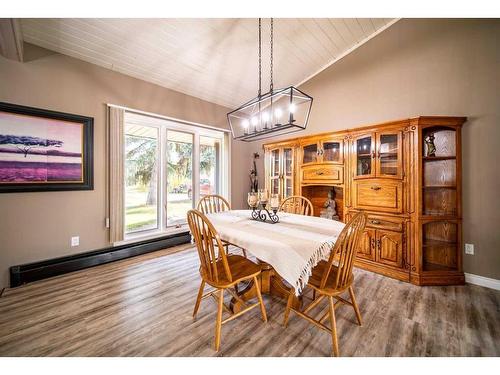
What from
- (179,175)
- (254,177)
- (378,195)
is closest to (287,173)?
(254,177)

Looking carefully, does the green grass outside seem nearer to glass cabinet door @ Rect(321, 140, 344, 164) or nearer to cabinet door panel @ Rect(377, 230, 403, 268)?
glass cabinet door @ Rect(321, 140, 344, 164)

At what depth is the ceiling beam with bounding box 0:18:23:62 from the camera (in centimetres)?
178

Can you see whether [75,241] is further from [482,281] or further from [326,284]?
[482,281]

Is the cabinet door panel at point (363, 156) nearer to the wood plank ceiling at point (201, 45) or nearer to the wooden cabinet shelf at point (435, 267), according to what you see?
the wooden cabinet shelf at point (435, 267)

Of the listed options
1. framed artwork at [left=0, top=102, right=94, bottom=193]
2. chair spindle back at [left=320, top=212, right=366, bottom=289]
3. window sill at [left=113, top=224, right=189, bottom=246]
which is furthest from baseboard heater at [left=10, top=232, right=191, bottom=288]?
chair spindle back at [left=320, top=212, right=366, bottom=289]

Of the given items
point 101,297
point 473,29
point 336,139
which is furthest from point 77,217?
point 473,29

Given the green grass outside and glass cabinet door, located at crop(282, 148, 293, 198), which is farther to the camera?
glass cabinet door, located at crop(282, 148, 293, 198)

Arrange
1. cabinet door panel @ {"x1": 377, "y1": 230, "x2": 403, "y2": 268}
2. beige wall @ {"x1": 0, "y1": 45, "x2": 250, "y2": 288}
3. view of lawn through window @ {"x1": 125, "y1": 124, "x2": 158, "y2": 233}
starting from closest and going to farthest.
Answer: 1. beige wall @ {"x1": 0, "y1": 45, "x2": 250, "y2": 288}
2. cabinet door panel @ {"x1": 377, "y1": 230, "x2": 403, "y2": 268}
3. view of lawn through window @ {"x1": 125, "y1": 124, "x2": 158, "y2": 233}

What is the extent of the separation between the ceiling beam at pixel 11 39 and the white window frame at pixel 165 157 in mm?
1106

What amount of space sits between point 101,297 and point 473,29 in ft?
16.2

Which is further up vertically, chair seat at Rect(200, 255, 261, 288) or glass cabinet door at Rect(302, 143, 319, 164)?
glass cabinet door at Rect(302, 143, 319, 164)

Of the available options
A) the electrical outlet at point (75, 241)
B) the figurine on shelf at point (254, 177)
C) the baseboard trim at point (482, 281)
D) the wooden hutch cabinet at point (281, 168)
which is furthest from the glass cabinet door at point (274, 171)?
the electrical outlet at point (75, 241)

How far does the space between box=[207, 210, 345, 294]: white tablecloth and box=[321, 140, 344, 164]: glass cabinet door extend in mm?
1349

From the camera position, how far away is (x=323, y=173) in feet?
10.5
